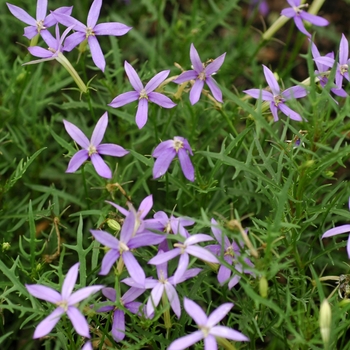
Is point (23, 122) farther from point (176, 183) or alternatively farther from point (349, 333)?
point (349, 333)

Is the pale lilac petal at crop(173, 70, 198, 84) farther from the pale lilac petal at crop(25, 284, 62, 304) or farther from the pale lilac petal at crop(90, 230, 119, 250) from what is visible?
the pale lilac petal at crop(25, 284, 62, 304)

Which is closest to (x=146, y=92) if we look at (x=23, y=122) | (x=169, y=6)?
(x=23, y=122)

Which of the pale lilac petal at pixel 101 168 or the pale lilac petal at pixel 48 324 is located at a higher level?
the pale lilac petal at pixel 101 168

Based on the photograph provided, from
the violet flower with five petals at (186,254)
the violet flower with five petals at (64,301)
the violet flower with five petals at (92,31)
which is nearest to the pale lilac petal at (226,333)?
the violet flower with five petals at (186,254)

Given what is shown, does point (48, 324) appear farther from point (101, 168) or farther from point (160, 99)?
point (160, 99)

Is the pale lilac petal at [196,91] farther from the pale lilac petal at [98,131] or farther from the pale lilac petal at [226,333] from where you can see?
the pale lilac petal at [226,333]

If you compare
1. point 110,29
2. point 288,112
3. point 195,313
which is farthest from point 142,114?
point 195,313
